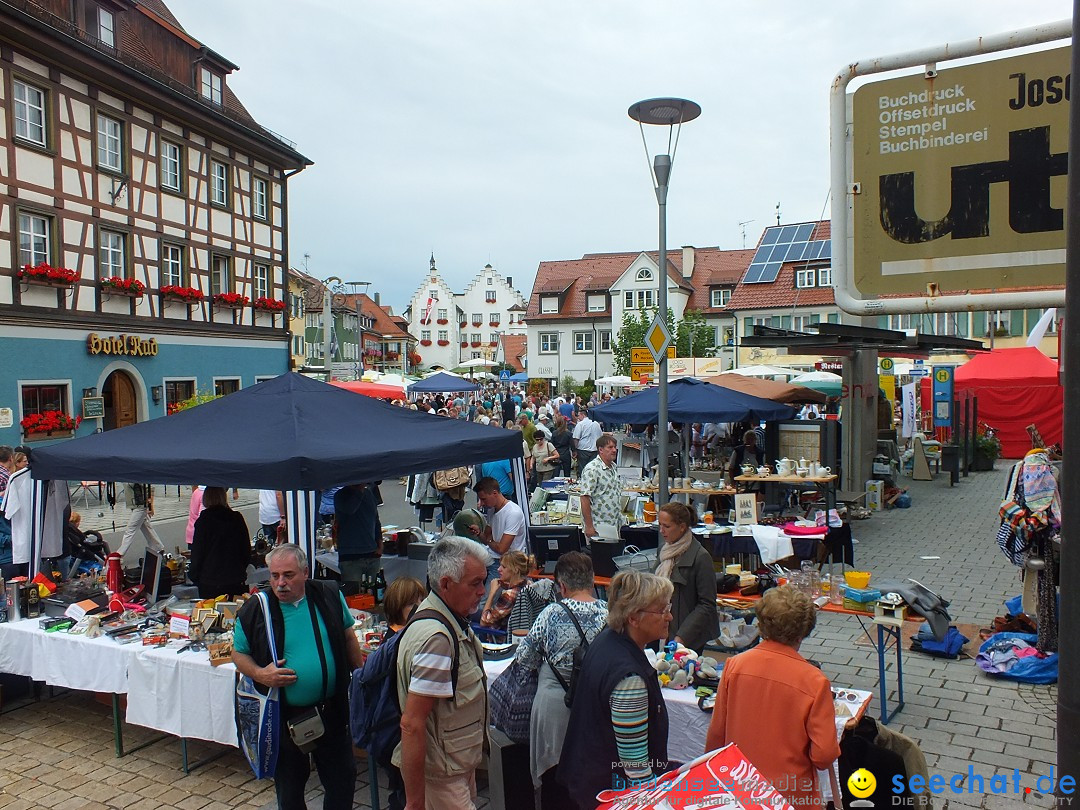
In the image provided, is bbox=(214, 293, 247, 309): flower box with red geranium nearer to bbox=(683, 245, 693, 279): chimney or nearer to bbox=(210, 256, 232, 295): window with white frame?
bbox=(210, 256, 232, 295): window with white frame

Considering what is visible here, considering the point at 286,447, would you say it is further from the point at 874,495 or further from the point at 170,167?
the point at 170,167

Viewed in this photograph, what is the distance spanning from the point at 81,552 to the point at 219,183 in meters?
18.5

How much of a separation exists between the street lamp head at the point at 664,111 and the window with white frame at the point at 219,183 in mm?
18590

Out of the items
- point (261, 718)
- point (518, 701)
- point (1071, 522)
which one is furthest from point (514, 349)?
point (1071, 522)

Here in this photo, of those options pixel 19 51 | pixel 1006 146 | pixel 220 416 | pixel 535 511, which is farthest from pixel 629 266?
pixel 1006 146

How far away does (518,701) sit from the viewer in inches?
152

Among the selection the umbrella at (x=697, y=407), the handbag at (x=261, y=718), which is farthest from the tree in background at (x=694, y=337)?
the handbag at (x=261, y=718)

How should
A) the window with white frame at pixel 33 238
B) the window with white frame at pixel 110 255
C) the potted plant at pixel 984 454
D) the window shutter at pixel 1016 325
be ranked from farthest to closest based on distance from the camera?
the window shutter at pixel 1016 325, the potted plant at pixel 984 454, the window with white frame at pixel 110 255, the window with white frame at pixel 33 238

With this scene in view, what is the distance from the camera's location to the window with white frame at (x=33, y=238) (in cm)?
1744

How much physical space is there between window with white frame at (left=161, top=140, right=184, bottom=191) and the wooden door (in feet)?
17.7

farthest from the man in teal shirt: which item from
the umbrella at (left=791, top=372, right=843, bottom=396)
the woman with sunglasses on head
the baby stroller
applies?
the umbrella at (left=791, top=372, right=843, bottom=396)

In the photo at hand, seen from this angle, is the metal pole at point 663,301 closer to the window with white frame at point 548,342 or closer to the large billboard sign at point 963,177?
the large billboard sign at point 963,177

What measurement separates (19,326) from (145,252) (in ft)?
14.8

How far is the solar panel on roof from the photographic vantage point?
35094mm
